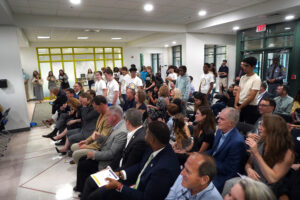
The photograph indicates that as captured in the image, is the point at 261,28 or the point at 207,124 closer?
the point at 207,124

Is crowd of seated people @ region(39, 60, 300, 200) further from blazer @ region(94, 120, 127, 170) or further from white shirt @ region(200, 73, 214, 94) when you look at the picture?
white shirt @ region(200, 73, 214, 94)

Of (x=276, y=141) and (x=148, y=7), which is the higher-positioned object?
(x=148, y=7)

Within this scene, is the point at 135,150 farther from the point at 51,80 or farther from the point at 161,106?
the point at 51,80

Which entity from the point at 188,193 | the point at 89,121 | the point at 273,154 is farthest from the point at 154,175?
the point at 89,121

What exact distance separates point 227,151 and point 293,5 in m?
5.00

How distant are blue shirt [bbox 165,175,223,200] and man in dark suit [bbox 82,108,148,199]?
66cm

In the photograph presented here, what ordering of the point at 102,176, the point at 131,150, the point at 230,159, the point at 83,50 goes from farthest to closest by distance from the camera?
the point at 83,50, the point at 131,150, the point at 102,176, the point at 230,159

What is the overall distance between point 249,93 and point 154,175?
2.32 meters

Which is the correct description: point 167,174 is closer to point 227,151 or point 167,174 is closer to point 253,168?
point 227,151

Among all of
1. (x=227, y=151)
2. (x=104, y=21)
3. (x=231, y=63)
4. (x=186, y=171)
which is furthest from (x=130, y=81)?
(x=231, y=63)

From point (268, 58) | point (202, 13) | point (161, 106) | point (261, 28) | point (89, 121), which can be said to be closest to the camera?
point (89, 121)

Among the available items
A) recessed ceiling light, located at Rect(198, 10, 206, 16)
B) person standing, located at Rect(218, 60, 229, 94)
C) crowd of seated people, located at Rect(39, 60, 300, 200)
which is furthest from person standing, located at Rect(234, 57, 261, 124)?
person standing, located at Rect(218, 60, 229, 94)

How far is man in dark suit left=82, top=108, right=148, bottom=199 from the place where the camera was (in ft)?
6.86

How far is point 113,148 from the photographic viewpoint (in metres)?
2.48
